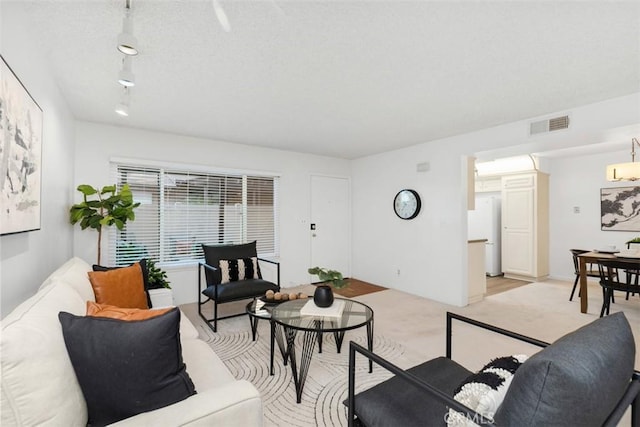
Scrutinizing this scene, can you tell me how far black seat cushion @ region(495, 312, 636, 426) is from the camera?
0.79m

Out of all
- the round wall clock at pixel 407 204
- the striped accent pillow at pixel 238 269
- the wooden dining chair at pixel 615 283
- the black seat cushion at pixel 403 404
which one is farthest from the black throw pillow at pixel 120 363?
the wooden dining chair at pixel 615 283

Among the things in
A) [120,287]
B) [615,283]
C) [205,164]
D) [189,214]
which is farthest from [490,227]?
[120,287]

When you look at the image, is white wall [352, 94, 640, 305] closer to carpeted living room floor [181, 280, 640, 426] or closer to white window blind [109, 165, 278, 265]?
carpeted living room floor [181, 280, 640, 426]

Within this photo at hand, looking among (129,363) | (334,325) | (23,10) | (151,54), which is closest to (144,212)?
(151,54)

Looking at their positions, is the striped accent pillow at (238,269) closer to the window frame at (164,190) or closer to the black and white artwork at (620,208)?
the window frame at (164,190)

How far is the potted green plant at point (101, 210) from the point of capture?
2988mm

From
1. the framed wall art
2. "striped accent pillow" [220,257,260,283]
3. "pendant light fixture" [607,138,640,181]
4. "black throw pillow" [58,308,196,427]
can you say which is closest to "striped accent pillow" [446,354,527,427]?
"black throw pillow" [58,308,196,427]

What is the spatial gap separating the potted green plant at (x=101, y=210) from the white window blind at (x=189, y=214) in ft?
2.07

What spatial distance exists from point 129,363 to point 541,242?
6.82 metres

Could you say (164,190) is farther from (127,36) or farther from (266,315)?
(127,36)

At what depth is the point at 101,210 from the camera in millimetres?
3184

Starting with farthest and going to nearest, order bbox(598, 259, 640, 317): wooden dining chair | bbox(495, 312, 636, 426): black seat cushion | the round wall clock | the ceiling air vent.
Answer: the round wall clock, bbox(598, 259, 640, 317): wooden dining chair, the ceiling air vent, bbox(495, 312, 636, 426): black seat cushion

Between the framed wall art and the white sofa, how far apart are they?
1.51ft

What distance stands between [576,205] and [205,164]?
21.9ft
